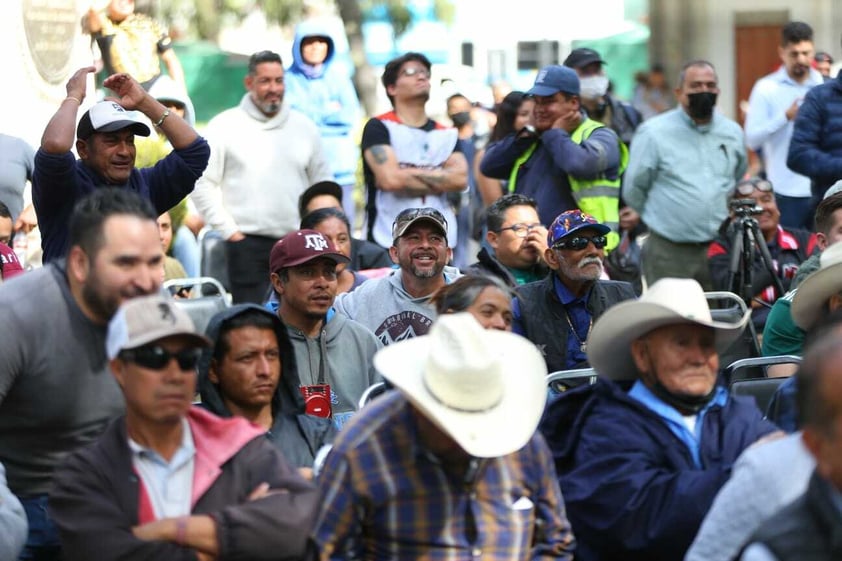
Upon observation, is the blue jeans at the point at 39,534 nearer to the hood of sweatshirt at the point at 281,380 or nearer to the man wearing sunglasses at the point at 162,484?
the man wearing sunglasses at the point at 162,484

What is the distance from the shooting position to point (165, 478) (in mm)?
4641

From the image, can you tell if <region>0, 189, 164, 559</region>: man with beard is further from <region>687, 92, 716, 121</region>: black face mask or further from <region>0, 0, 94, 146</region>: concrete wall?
<region>687, 92, 716, 121</region>: black face mask

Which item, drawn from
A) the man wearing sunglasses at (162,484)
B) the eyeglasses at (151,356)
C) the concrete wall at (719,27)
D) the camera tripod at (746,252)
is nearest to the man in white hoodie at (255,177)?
the camera tripod at (746,252)

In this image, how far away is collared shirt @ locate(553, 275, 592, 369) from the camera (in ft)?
24.8

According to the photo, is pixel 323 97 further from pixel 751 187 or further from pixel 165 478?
pixel 165 478

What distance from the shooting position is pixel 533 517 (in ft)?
15.9

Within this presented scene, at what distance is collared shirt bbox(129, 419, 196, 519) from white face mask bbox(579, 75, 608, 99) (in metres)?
7.65

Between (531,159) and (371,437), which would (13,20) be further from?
(371,437)

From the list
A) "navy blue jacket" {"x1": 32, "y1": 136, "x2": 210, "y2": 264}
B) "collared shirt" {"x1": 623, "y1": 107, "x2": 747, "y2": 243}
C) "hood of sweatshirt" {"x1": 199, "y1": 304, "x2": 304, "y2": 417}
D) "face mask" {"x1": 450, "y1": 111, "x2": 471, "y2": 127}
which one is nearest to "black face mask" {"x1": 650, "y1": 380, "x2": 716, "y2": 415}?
"hood of sweatshirt" {"x1": 199, "y1": 304, "x2": 304, "y2": 417}

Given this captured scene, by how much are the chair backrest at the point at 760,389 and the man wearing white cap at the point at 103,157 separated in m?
2.39

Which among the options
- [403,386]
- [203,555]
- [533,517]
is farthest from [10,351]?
[533,517]

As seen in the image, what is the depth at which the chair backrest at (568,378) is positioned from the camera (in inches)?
253

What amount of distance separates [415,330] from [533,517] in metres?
2.93

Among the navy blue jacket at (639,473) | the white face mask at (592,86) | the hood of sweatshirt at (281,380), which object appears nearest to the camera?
the navy blue jacket at (639,473)
